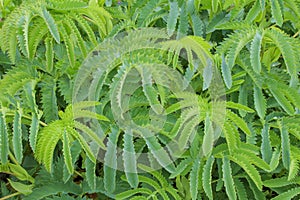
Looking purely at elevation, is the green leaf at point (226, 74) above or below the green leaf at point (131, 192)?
above

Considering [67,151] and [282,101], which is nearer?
[67,151]

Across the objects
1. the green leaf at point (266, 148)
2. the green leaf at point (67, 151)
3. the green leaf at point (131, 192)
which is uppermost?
the green leaf at point (67, 151)

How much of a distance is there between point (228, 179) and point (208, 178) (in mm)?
47

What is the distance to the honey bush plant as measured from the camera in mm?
1026

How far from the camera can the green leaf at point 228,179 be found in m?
1.05

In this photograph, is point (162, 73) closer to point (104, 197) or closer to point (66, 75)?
point (66, 75)

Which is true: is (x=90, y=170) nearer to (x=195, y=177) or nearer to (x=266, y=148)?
(x=195, y=177)

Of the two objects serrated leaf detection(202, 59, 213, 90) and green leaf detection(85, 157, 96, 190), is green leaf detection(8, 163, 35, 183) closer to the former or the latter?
green leaf detection(85, 157, 96, 190)

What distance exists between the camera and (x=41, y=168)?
1.21m

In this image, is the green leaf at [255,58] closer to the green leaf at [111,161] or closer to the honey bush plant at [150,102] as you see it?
the honey bush plant at [150,102]

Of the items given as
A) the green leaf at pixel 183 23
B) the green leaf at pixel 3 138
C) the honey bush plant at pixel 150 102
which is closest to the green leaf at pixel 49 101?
the honey bush plant at pixel 150 102

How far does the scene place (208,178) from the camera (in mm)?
1052

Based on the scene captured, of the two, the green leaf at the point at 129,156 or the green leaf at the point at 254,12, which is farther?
the green leaf at the point at 254,12

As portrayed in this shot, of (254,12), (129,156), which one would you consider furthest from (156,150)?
(254,12)
